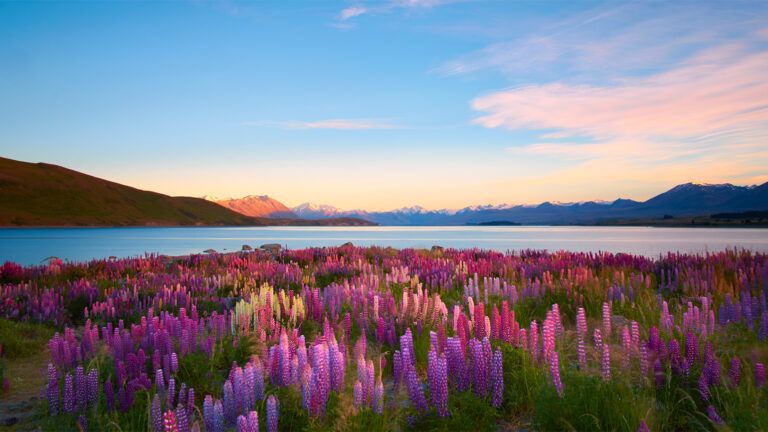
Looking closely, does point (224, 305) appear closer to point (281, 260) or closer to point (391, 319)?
point (391, 319)

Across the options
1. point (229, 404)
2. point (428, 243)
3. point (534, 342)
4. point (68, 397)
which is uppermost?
point (534, 342)

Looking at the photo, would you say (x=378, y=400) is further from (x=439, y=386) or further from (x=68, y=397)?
(x=68, y=397)

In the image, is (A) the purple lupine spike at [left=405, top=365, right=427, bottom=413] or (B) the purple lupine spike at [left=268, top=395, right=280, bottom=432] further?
(A) the purple lupine spike at [left=405, top=365, right=427, bottom=413]

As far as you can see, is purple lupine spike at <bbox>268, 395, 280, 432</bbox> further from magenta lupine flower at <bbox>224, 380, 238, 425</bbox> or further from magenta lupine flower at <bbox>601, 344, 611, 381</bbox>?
magenta lupine flower at <bbox>601, 344, 611, 381</bbox>

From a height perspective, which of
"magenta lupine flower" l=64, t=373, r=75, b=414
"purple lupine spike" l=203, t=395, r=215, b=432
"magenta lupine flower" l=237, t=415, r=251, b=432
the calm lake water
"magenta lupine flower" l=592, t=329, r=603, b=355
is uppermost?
"magenta lupine flower" l=592, t=329, r=603, b=355

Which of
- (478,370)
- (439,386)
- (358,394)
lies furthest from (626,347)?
(358,394)

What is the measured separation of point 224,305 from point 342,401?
574 centimetres

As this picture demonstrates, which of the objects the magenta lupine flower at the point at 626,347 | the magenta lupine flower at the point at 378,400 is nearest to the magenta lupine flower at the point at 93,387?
the magenta lupine flower at the point at 378,400

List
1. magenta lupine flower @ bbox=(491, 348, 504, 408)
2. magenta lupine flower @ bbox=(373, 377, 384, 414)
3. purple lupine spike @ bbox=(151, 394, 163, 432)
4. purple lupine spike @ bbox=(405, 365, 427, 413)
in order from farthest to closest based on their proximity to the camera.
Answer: magenta lupine flower @ bbox=(491, 348, 504, 408) < purple lupine spike @ bbox=(405, 365, 427, 413) < magenta lupine flower @ bbox=(373, 377, 384, 414) < purple lupine spike @ bbox=(151, 394, 163, 432)

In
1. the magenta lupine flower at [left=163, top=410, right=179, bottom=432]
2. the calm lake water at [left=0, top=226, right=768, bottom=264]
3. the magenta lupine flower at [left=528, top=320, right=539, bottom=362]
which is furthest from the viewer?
the calm lake water at [left=0, top=226, right=768, bottom=264]

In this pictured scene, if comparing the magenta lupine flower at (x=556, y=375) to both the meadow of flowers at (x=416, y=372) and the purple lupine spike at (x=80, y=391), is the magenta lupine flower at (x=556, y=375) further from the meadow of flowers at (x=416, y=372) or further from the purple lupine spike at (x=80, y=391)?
the purple lupine spike at (x=80, y=391)

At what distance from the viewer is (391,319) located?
20.1ft

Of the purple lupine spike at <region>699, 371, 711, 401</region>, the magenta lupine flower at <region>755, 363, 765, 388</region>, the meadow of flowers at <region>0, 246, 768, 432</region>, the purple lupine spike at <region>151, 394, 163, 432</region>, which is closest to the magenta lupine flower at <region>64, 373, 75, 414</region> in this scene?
the meadow of flowers at <region>0, 246, 768, 432</region>

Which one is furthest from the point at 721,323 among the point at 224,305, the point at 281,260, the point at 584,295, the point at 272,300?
the point at 281,260
